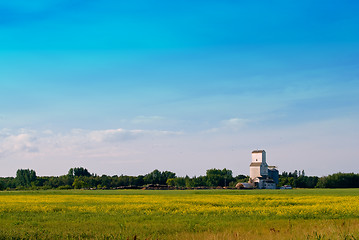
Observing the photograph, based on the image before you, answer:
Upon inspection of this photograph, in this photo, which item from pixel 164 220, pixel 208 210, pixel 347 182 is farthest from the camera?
pixel 347 182

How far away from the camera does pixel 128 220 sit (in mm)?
29156

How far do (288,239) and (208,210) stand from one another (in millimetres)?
22396

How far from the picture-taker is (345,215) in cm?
3388

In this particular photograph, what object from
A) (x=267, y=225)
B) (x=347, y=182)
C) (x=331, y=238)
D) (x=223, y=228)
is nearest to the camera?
(x=331, y=238)

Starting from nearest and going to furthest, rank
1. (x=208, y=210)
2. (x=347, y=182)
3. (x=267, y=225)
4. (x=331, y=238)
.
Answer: (x=331, y=238) → (x=267, y=225) → (x=208, y=210) → (x=347, y=182)

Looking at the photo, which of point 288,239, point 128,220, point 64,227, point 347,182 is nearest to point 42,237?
point 64,227

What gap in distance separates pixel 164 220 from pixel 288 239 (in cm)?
1522

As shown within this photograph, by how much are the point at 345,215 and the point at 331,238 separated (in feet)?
70.4

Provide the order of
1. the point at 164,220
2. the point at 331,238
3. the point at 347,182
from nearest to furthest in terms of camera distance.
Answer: the point at 331,238
the point at 164,220
the point at 347,182

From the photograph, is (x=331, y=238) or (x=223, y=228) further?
(x=223, y=228)

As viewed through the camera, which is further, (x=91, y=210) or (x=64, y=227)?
(x=91, y=210)

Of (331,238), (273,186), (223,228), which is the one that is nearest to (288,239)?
(331,238)

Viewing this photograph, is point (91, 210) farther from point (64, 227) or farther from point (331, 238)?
point (331, 238)

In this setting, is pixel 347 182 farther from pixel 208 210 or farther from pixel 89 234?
pixel 89 234
